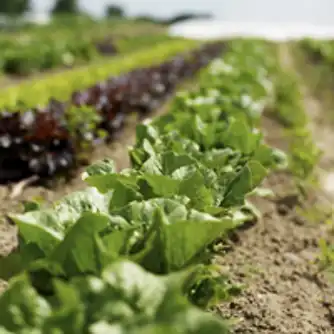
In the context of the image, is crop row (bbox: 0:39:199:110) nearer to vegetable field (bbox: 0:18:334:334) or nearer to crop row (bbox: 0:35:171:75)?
vegetable field (bbox: 0:18:334:334)

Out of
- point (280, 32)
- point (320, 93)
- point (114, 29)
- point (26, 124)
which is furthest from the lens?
point (280, 32)

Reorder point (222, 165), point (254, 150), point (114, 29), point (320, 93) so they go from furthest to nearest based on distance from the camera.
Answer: point (114, 29) < point (320, 93) < point (254, 150) < point (222, 165)

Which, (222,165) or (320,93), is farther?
(320,93)

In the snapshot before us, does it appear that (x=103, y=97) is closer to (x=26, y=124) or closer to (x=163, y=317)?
(x=26, y=124)

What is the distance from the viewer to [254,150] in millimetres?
4719

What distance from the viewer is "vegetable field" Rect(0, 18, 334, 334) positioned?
6.86 feet

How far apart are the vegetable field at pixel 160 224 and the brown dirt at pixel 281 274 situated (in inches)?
0.5

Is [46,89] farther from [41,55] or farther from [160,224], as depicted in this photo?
[41,55]

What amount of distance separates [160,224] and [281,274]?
2005mm

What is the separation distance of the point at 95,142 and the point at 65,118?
16.4 inches

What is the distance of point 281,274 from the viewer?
4.36m

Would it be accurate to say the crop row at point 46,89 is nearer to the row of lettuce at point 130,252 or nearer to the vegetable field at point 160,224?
the vegetable field at point 160,224

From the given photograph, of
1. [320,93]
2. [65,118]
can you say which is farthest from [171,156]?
[320,93]

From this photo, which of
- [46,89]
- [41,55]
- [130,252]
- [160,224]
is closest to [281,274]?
[130,252]
